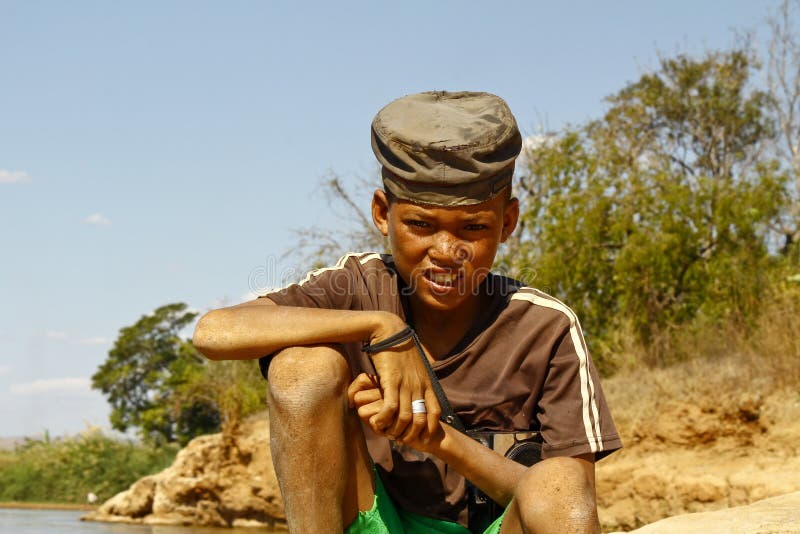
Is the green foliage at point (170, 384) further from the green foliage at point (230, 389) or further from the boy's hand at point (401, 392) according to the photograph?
the boy's hand at point (401, 392)

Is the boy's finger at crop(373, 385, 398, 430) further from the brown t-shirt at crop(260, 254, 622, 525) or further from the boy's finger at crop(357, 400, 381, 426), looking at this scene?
the brown t-shirt at crop(260, 254, 622, 525)

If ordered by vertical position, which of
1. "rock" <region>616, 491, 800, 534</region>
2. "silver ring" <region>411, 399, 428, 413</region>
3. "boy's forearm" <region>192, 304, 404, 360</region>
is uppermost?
"boy's forearm" <region>192, 304, 404, 360</region>

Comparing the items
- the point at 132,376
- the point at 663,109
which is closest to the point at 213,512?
the point at 132,376

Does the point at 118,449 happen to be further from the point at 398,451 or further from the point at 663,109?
the point at 663,109

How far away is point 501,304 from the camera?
247 centimetres

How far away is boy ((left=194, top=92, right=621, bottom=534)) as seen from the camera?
200 centimetres

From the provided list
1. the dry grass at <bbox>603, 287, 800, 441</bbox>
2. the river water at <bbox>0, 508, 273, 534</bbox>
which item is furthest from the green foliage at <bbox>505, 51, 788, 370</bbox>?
the river water at <bbox>0, 508, 273, 534</bbox>

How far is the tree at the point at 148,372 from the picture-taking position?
56.0 ft

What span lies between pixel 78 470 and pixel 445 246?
11.8 m

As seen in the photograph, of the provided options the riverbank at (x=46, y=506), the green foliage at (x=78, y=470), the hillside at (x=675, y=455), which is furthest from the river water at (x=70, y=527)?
the green foliage at (x=78, y=470)

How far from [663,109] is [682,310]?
11661mm

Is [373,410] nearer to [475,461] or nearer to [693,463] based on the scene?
[475,461]

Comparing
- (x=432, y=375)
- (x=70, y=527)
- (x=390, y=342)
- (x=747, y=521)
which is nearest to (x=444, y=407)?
(x=432, y=375)

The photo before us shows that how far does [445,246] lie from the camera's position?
2.35 metres
